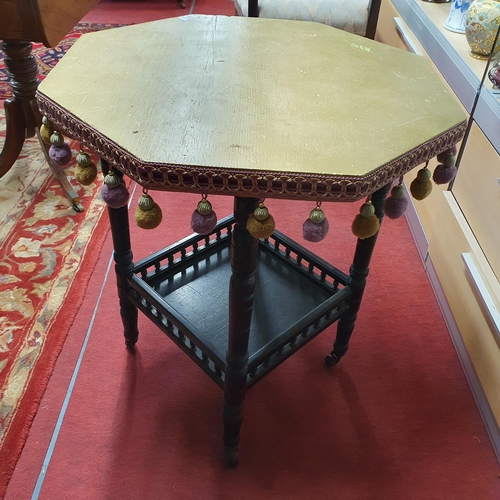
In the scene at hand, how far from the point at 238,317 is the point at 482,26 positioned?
2.97ft

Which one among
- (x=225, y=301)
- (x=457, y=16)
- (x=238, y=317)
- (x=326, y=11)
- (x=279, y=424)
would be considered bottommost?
(x=279, y=424)

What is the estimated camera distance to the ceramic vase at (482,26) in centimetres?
112

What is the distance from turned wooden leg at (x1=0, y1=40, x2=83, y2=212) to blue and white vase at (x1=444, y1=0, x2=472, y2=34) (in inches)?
45.4

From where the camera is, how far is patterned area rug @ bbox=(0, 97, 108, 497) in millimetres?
1016

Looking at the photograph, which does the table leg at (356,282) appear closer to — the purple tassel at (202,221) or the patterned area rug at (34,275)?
the purple tassel at (202,221)

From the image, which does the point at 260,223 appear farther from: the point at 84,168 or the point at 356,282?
the point at 356,282

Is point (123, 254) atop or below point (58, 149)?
below

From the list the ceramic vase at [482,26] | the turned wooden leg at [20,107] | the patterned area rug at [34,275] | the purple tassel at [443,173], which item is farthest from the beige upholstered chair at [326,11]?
the purple tassel at [443,173]

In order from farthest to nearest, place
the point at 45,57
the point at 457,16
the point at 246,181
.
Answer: the point at 45,57 → the point at 457,16 → the point at 246,181

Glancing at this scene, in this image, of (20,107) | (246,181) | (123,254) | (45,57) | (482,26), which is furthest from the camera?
(45,57)

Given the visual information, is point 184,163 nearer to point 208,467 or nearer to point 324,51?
point 324,51

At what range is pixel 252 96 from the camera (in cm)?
72

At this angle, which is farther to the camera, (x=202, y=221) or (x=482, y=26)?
(x=482, y=26)

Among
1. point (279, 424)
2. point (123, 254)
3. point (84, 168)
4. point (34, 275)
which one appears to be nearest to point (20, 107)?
point (34, 275)
